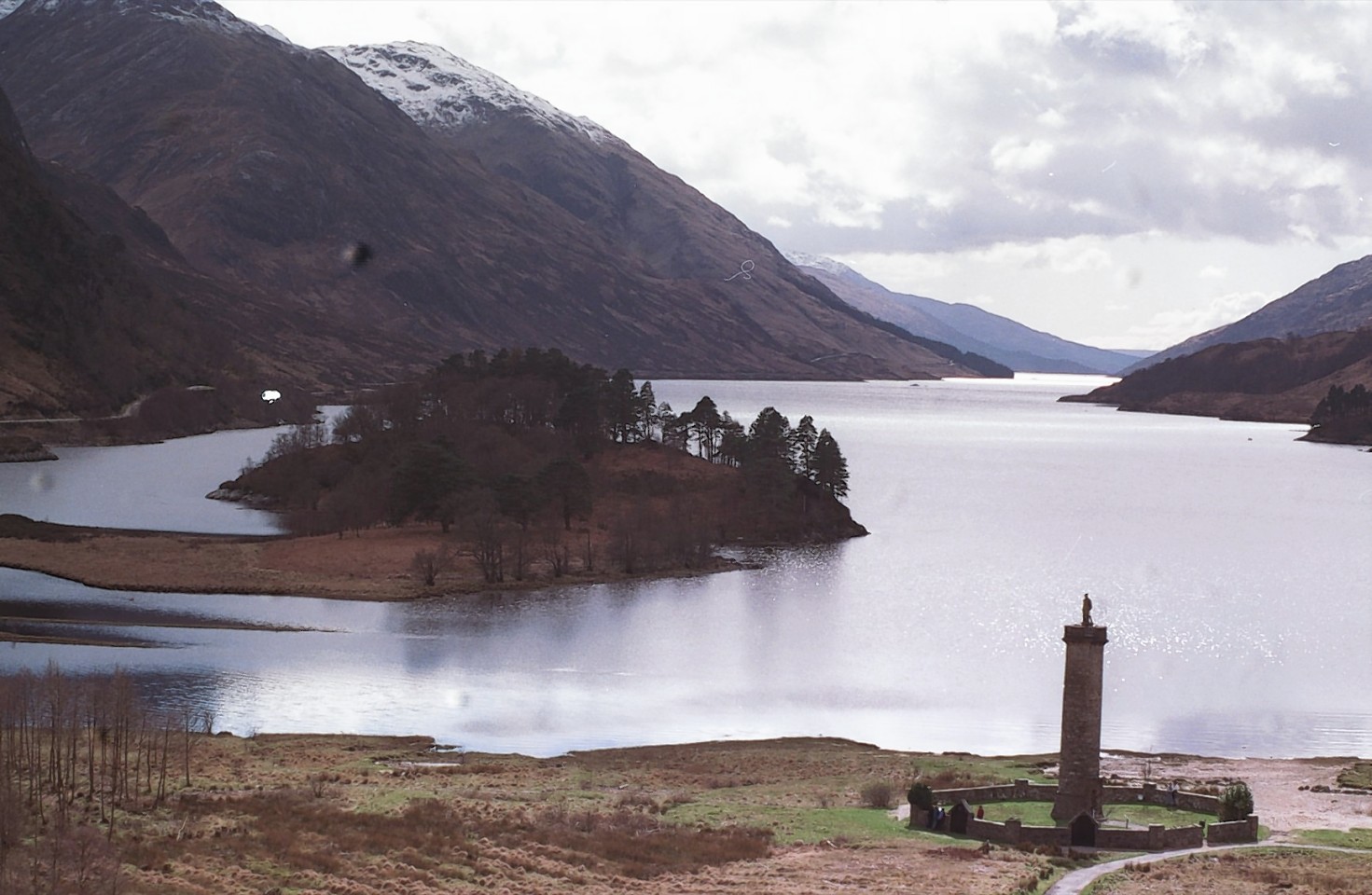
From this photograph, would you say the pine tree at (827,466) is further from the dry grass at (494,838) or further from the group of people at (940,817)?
the group of people at (940,817)

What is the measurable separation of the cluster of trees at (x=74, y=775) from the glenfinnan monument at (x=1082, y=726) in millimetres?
25643

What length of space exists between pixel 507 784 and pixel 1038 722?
30296 mm

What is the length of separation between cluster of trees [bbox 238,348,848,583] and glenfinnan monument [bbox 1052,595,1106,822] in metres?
69.5

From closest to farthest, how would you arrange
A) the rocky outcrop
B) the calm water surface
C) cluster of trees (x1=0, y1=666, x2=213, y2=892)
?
cluster of trees (x1=0, y1=666, x2=213, y2=892) → the calm water surface → the rocky outcrop

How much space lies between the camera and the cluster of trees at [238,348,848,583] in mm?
121000

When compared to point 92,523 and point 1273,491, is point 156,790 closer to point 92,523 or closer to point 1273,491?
point 92,523

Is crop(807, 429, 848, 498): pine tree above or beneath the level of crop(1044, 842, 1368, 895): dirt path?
above

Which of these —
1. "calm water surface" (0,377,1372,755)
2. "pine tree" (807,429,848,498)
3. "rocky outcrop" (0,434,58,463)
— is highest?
"pine tree" (807,429,848,498)

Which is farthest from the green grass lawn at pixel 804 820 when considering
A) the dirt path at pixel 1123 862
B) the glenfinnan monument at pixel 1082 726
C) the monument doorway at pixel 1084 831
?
the dirt path at pixel 1123 862

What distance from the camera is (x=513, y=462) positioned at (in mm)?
143125

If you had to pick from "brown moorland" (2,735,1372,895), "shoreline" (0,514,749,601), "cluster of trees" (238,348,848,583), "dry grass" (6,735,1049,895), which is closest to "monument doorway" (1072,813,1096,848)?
"brown moorland" (2,735,1372,895)

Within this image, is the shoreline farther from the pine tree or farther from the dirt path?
the dirt path

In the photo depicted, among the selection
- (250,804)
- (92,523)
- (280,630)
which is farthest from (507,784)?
(92,523)

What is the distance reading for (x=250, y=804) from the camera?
44.5 meters
